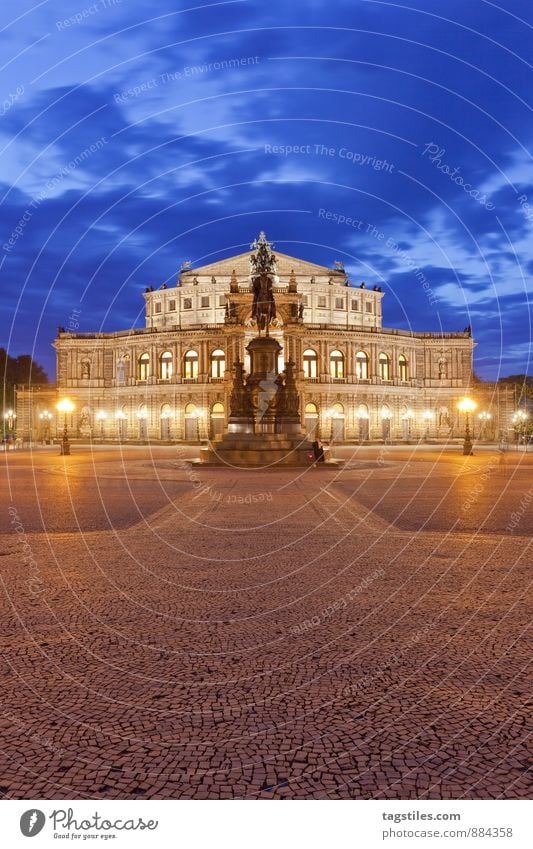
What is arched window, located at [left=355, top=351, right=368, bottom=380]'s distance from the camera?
7812cm

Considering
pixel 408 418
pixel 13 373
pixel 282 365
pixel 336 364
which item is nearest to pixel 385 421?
pixel 408 418

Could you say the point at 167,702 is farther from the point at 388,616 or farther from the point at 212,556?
A: the point at 212,556

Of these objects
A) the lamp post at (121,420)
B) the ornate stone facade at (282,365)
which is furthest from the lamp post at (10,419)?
the lamp post at (121,420)

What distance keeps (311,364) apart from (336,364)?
3.25 metres

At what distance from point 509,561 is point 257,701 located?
634 centimetres

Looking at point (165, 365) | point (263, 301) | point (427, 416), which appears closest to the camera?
point (263, 301)

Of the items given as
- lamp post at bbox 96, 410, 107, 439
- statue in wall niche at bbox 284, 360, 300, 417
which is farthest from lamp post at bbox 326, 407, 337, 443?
statue in wall niche at bbox 284, 360, 300, 417

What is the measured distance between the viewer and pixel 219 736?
4562 mm

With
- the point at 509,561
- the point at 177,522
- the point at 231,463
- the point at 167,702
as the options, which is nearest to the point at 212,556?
the point at 177,522

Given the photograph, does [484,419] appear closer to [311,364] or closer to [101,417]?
[311,364]

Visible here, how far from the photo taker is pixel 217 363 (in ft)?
254

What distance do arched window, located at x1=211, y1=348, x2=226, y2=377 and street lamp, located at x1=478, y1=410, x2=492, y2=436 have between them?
107ft

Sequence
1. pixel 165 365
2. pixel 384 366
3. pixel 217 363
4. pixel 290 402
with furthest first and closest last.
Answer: pixel 384 366, pixel 165 365, pixel 217 363, pixel 290 402

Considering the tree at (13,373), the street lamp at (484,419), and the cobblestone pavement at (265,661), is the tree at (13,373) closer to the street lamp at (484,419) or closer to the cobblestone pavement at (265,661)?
the street lamp at (484,419)
